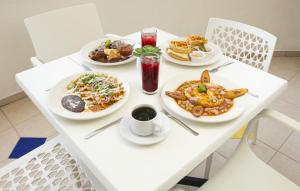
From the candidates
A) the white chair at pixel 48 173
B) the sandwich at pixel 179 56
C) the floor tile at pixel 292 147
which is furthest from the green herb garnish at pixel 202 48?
the floor tile at pixel 292 147

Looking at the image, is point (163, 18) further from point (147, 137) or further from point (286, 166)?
point (147, 137)

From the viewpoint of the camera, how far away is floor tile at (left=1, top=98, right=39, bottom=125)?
209 cm

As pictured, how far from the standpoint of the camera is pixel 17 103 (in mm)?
2254

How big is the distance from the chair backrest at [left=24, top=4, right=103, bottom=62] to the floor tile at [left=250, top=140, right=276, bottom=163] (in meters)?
1.32

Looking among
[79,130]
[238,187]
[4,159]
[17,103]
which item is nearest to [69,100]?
[79,130]

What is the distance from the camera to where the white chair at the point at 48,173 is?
38.8 inches

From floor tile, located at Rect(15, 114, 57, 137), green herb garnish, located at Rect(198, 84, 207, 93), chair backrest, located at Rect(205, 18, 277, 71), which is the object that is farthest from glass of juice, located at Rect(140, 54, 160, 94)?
floor tile, located at Rect(15, 114, 57, 137)

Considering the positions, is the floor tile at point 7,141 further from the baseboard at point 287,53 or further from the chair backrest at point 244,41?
the baseboard at point 287,53

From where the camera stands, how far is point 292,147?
178 cm

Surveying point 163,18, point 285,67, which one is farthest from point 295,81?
point 163,18

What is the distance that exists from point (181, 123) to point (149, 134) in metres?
0.12

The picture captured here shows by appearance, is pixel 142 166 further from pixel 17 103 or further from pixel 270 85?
pixel 17 103

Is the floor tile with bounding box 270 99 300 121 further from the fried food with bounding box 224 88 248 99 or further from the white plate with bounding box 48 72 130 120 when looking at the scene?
the white plate with bounding box 48 72 130 120

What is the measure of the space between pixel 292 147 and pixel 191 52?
1128mm
